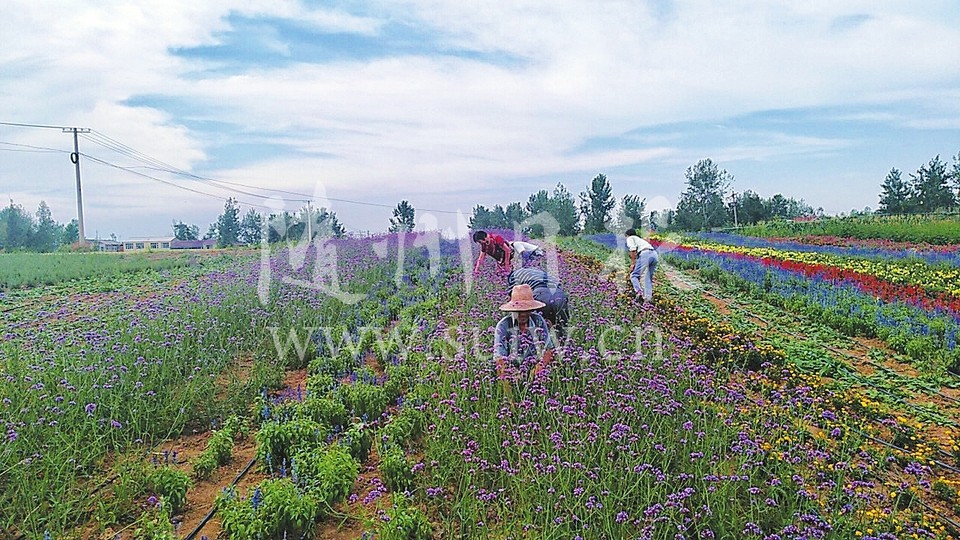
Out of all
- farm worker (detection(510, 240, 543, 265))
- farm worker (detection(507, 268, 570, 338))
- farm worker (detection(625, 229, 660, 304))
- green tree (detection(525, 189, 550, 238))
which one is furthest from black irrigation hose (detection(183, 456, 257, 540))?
green tree (detection(525, 189, 550, 238))

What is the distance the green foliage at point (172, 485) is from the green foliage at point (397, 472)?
1203 mm

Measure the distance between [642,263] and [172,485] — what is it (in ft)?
25.1

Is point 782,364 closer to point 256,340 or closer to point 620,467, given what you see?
point 620,467

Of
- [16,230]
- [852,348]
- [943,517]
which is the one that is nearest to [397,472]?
[943,517]

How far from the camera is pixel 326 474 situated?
3541mm

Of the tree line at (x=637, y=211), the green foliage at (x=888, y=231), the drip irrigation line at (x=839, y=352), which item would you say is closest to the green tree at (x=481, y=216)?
the tree line at (x=637, y=211)

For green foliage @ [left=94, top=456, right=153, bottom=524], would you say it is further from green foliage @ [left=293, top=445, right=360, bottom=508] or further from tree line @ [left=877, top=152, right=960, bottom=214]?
tree line @ [left=877, top=152, right=960, bottom=214]

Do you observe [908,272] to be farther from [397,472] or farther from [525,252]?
[397,472]

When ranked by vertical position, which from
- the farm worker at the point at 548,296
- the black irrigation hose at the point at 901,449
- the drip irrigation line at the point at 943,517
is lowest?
the drip irrigation line at the point at 943,517

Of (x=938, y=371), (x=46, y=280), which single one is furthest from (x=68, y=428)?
(x=46, y=280)

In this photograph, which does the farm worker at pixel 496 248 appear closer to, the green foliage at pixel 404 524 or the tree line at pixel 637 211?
the green foliage at pixel 404 524

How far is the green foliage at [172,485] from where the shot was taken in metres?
3.58

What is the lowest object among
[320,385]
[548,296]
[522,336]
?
[320,385]

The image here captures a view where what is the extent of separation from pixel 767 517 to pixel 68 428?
14.8 feet
